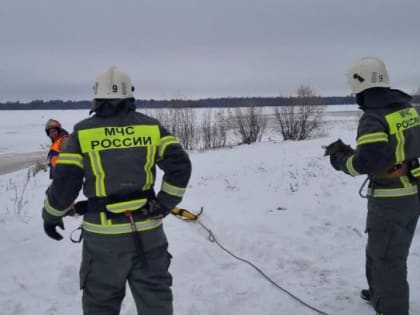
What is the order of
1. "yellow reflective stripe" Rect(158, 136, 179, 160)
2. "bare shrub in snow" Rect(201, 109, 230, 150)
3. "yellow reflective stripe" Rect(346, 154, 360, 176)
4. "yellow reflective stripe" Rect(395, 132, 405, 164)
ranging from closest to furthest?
"yellow reflective stripe" Rect(158, 136, 179, 160) → "yellow reflective stripe" Rect(395, 132, 405, 164) → "yellow reflective stripe" Rect(346, 154, 360, 176) → "bare shrub in snow" Rect(201, 109, 230, 150)

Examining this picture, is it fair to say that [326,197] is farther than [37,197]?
No

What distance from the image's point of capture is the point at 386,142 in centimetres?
307

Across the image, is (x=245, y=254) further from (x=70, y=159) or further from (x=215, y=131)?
(x=215, y=131)

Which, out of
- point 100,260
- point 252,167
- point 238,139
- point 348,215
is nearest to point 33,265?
point 100,260

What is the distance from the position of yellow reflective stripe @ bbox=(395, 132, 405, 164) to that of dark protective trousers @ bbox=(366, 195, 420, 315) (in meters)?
0.34

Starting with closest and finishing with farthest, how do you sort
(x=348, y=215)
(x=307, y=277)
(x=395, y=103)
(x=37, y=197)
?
(x=395, y=103)
(x=307, y=277)
(x=348, y=215)
(x=37, y=197)

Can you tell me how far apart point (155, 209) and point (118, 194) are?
0.30 m

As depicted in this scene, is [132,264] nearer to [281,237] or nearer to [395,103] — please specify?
[395,103]

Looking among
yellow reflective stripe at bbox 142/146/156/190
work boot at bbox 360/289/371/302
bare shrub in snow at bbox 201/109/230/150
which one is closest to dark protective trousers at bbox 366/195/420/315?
work boot at bbox 360/289/371/302

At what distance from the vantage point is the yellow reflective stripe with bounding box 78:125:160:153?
109 inches

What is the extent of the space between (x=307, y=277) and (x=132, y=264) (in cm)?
252

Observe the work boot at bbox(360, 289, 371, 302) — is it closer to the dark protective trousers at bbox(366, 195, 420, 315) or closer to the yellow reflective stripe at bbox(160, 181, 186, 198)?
the dark protective trousers at bbox(366, 195, 420, 315)

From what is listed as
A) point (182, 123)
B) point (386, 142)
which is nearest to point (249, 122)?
point (182, 123)

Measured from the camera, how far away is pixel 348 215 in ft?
21.4
